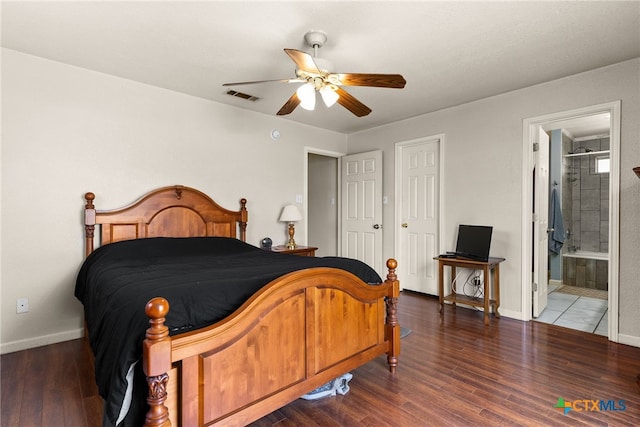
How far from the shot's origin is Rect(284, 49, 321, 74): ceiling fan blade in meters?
1.84

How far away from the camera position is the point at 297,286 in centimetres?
170

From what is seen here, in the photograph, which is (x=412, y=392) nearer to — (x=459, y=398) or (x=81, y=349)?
(x=459, y=398)

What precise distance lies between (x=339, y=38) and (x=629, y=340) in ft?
11.1

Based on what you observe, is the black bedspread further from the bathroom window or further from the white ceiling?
the bathroom window

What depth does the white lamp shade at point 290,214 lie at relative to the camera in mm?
4125

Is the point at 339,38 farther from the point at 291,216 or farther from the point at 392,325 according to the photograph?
the point at 291,216

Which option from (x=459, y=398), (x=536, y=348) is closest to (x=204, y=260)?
(x=459, y=398)

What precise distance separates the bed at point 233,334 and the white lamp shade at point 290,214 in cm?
158

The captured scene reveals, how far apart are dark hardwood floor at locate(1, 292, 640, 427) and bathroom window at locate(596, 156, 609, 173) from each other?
3429 mm

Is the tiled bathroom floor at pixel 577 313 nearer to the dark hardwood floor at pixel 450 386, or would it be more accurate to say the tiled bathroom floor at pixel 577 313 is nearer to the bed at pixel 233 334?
the dark hardwood floor at pixel 450 386

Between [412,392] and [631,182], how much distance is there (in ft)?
8.29

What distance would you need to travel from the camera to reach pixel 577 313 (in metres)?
3.53

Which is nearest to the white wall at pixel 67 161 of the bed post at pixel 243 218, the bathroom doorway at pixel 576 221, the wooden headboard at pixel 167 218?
the wooden headboard at pixel 167 218

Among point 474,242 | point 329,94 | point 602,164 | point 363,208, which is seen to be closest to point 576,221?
point 602,164
